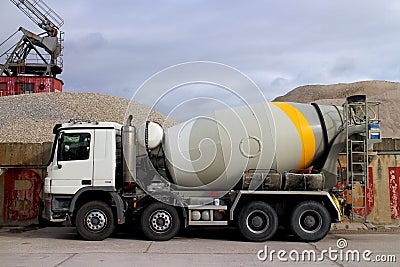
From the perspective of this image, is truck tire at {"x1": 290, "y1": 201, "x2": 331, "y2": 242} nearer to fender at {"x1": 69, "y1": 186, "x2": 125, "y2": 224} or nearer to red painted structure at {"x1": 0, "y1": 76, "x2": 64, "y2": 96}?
fender at {"x1": 69, "y1": 186, "x2": 125, "y2": 224}

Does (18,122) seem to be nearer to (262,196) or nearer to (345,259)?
(262,196)

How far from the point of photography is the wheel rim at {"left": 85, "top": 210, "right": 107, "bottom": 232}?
39.6 feet

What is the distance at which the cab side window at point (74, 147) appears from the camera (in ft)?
40.1

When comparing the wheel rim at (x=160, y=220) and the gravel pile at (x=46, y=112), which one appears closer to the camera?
the wheel rim at (x=160, y=220)

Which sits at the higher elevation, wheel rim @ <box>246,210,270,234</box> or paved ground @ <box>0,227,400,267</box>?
wheel rim @ <box>246,210,270,234</box>

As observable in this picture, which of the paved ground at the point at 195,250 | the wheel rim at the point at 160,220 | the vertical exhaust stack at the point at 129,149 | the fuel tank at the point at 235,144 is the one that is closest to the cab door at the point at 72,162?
the vertical exhaust stack at the point at 129,149

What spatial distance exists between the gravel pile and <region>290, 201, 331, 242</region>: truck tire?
18.4 m

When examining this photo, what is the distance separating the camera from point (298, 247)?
11391mm

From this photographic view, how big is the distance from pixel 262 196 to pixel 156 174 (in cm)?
268

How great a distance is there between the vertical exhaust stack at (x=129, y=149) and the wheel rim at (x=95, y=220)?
1.10 metres

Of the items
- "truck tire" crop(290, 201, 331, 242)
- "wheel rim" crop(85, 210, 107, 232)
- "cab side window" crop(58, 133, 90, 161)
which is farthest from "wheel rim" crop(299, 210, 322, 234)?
"cab side window" crop(58, 133, 90, 161)

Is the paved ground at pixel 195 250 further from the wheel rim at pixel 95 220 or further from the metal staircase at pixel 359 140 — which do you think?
the metal staircase at pixel 359 140

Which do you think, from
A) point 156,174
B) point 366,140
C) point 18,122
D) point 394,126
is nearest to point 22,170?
point 156,174

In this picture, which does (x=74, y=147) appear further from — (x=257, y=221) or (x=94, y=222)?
(x=257, y=221)
